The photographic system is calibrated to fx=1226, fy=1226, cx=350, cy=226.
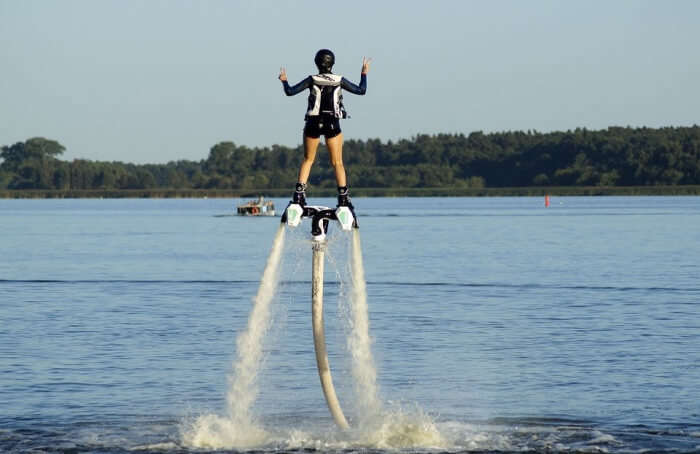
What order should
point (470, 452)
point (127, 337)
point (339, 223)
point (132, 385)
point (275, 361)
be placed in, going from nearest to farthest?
point (339, 223) → point (470, 452) → point (132, 385) → point (275, 361) → point (127, 337)

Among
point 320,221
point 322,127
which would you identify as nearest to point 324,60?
point 322,127

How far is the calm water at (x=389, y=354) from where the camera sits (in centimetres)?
3020

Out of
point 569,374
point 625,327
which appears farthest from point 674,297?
point 569,374

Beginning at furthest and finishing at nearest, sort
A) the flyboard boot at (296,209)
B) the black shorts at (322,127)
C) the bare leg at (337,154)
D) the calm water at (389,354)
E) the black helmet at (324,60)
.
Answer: the calm water at (389,354)
the black helmet at (324,60)
the bare leg at (337,154)
the black shorts at (322,127)
the flyboard boot at (296,209)

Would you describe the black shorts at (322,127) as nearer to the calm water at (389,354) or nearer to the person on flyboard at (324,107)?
the person on flyboard at (324,107)

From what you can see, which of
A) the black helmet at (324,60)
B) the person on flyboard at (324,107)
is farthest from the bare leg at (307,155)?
the black helmet at (324,60)

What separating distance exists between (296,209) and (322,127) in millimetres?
1620

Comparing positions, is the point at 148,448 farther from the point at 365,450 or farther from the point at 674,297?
the point at 674,297

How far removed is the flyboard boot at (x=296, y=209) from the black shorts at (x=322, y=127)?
1.00 metres

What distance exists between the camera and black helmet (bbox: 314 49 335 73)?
2333 centimetres

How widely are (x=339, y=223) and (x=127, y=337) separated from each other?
1056 inches

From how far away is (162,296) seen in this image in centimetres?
6806

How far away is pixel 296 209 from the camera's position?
22922 millimetres

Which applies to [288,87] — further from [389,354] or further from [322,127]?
[389,354]
